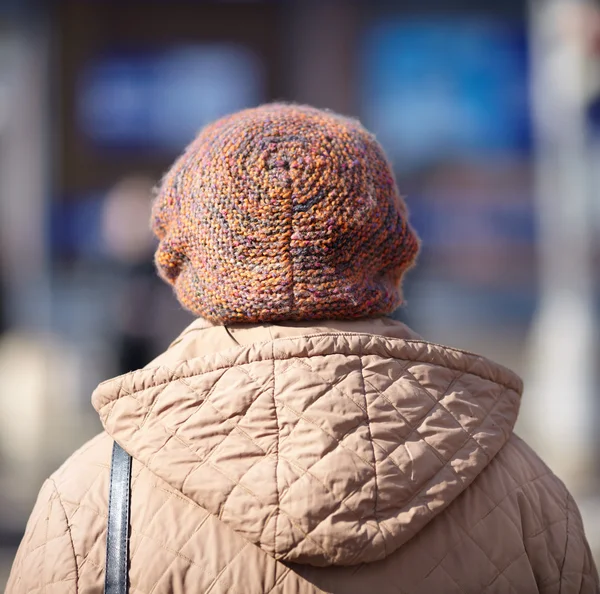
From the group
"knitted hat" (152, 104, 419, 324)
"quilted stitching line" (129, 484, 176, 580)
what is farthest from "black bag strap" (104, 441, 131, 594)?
"knitted hat" (152, 104, 419, 324)

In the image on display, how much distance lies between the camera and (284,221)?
139cm

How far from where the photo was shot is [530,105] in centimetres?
865

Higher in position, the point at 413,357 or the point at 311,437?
the point at 413,357

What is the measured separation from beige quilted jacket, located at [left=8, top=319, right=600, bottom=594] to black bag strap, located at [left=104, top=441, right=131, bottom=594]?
0.02 meters

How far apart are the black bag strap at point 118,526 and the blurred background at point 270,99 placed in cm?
669

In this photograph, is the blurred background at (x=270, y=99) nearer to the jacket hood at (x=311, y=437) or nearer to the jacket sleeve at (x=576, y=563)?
the jacket sleeve at (x=576, y=563)

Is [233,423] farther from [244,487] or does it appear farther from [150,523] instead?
[150,523]

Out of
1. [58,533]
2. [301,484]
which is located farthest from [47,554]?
[301,484]

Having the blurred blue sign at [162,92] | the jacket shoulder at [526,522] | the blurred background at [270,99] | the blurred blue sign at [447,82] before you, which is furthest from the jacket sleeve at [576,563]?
the blurred blue sign at [162,92]

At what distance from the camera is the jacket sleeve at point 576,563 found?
143 centimetres

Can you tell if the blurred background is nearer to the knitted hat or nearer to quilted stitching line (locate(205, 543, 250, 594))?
the knitted hat

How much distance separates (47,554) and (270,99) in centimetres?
809

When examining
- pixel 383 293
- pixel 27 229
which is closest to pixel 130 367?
pixel 383 293

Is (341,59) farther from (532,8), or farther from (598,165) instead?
(598,165)
